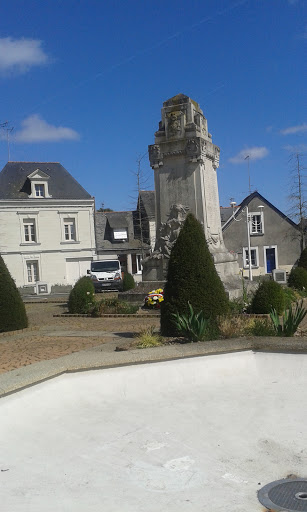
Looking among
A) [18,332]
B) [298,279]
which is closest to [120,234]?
[298,279]

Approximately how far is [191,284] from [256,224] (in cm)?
3635

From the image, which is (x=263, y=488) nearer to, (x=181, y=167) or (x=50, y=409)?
(x=50, y=409)

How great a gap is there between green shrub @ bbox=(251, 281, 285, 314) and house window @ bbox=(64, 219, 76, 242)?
1288 inches

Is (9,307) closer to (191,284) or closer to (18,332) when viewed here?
(18,332)

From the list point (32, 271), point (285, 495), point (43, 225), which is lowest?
point (285, 495)

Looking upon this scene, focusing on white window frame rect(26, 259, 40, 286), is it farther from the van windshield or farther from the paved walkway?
the paved walkway

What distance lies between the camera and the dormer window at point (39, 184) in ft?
145

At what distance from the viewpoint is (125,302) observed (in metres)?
16.8

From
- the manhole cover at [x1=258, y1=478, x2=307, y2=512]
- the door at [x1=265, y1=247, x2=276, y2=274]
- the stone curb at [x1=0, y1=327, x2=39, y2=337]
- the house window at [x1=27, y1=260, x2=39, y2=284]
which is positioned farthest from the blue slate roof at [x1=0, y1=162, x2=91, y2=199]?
the manhole cover at [x1=258, y1=478, x2=307, y2=512]

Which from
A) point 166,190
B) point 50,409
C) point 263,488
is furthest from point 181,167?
point 263,488

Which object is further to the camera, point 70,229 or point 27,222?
point 70,229

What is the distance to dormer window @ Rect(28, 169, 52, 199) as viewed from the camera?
44.1m

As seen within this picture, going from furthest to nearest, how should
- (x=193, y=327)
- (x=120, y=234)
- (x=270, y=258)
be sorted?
(x=120, y=234) → (x=270, y=258) → (x=193, y=327)

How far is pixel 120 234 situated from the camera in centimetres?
4875
